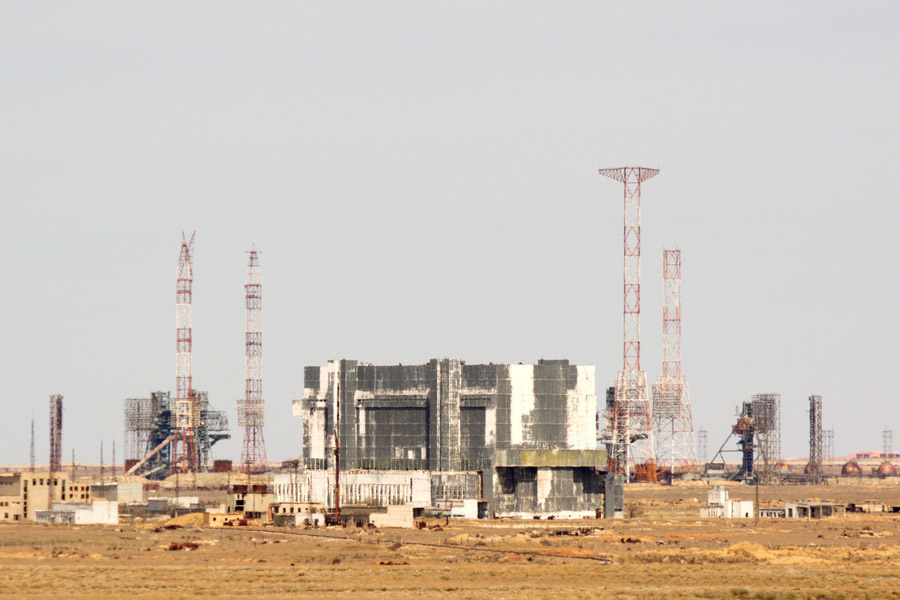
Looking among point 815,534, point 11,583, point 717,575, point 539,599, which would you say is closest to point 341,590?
point 539,599

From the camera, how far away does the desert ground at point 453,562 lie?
102 m

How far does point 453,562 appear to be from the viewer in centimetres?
12238

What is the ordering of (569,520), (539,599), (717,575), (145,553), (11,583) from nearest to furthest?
(539,599) → (11,583) → (717,575) → (145,553) → (569,520)

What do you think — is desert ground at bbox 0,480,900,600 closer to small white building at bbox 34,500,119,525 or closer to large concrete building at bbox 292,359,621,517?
small white building at bbox 34,500,119,525

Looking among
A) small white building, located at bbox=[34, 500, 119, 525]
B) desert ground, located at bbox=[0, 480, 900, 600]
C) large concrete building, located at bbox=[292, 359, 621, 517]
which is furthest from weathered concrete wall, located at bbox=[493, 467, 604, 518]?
small white building, located at bbox=[34, 500, 119, 525]

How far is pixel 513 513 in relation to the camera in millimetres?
194875

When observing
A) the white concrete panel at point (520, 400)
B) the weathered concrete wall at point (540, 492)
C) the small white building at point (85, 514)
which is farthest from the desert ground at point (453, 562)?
the white concrete panel at point (520, 400)

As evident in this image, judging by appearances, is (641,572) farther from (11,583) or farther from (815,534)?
(815,534)

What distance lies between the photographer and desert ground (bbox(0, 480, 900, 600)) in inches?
3999

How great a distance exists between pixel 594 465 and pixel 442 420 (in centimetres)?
1777

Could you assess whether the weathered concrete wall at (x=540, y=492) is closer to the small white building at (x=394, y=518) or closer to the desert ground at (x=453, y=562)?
the desert ground at (x=453, y=562)

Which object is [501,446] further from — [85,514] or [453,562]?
[453,562]

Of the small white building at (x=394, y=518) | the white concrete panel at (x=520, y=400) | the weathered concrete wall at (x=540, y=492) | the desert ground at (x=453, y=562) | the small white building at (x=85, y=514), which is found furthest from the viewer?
the white concrete panel at (x=520, y=400)

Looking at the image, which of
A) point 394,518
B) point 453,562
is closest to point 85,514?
point 394,518
